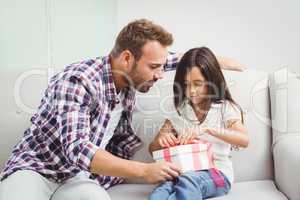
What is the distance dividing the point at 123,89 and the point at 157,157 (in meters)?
0.31

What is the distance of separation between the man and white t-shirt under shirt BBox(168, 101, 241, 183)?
0.57 ft

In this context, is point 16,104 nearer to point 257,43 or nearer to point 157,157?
point 157,157

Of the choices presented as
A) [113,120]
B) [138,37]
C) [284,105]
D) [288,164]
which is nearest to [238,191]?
[288,164]

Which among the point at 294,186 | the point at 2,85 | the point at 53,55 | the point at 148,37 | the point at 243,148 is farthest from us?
the point at 53,55

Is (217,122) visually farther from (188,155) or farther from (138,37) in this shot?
(138,37)

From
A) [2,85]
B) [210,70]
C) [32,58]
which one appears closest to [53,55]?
[32,58]

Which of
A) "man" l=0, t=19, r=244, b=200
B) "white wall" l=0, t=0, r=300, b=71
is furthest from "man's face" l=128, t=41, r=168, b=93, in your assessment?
"white wall" l=0, t=0, r=300, b=71

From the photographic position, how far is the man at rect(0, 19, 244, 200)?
3.65 ft

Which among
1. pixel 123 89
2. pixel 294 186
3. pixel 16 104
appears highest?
pixel 123 89

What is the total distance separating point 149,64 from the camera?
135cm

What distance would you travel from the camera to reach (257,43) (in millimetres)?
2002

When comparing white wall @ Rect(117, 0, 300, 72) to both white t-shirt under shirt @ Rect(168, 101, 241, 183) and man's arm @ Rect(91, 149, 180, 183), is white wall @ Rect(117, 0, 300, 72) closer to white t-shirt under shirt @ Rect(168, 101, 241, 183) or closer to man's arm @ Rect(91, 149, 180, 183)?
white t-shirt under shirt @ Rect(168, 101, 241, 183)

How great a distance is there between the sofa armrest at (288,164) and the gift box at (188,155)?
268 millimetres

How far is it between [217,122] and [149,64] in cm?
32
